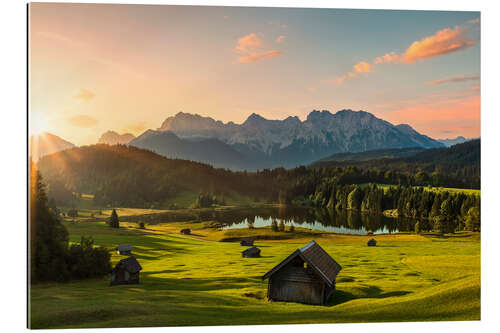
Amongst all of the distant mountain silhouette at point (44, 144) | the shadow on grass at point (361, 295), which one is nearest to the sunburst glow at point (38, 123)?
the distant mountain silhouette at point (44, 144)

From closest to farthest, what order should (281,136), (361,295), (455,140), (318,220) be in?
(361,295), (455,140), (281,136), (318,220)

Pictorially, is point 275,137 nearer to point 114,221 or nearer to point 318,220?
point 318,220

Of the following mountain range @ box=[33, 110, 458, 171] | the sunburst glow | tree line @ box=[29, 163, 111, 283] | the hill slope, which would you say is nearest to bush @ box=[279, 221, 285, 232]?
the hill slope

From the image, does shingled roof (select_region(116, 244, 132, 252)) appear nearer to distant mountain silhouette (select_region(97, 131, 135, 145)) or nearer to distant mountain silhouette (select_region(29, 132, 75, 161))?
distant mountain silhouette (select_region(97, 131, 135, 145))

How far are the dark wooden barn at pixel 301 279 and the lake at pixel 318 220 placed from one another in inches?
500

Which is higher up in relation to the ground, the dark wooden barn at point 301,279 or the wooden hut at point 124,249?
the dark wooden barn at point 301,279

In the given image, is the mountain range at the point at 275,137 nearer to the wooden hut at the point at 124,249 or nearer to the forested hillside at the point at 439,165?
the forested hillside at the point at 439,165

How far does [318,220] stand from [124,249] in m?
18.2

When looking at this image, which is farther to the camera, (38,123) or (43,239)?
(38,123)

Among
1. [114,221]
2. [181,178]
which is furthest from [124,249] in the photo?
[181,178]

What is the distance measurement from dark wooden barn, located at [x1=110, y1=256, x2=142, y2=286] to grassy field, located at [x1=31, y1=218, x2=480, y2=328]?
47 centimetres

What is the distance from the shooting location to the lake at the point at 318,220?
2762 cm

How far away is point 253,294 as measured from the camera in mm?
14750
